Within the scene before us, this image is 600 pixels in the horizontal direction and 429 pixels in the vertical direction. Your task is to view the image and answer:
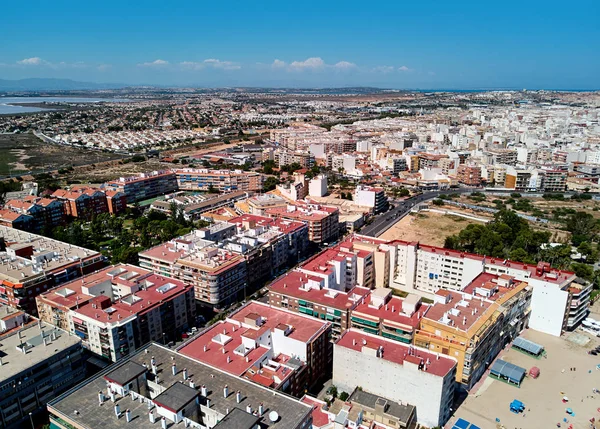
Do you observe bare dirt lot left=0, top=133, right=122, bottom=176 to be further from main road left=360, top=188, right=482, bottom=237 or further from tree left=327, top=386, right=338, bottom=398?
tree left=327, top=386, right=338, bottom=398

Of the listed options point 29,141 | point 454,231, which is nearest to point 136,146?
point 29,141

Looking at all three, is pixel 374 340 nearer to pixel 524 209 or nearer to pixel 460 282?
pixel 460 282

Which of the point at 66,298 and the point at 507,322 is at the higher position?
the point at 66,298

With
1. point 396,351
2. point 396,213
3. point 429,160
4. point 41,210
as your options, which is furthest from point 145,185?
point 396,351

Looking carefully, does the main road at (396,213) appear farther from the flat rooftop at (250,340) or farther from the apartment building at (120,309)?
the apartment building at (120,309)

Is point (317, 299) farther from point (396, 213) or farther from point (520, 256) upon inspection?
point (396, 213)

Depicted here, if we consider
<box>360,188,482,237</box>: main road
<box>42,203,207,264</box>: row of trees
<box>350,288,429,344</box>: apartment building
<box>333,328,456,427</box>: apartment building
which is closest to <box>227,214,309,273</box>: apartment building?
<box>42,203,207,264</box>: row of trees

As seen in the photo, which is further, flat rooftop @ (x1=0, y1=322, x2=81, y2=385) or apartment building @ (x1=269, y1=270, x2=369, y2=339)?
apartment building @ (x1=269, y1=270, x2=369, y2=339)

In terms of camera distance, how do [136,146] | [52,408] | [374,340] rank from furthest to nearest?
[136,146] < [374,340] < [52,408]
